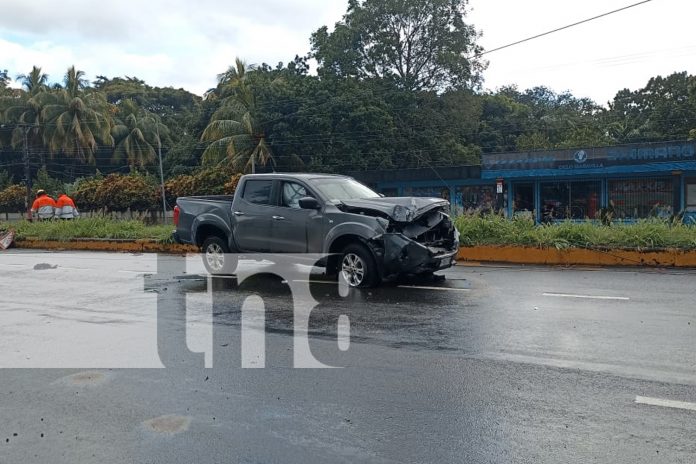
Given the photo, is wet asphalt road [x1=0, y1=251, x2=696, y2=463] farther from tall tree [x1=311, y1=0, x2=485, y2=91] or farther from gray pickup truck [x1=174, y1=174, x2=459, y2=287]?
tall tree [x1=311, y1=0, x2=485, y2=91]

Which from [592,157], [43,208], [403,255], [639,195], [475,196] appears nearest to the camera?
[403,255]

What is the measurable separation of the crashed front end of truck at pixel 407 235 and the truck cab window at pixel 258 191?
1.80 metres

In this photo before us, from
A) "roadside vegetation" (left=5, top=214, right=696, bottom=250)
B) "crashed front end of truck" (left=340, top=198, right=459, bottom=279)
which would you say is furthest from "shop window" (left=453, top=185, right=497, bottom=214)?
"crashed front end of truck" (left=340, top=198, right=459, bottom=279)

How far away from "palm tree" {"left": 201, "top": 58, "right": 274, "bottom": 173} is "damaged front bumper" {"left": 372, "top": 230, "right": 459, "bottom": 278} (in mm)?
30437

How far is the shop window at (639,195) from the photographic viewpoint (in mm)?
26969

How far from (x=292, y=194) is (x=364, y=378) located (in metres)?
5.99

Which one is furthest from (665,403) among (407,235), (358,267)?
(358,267)

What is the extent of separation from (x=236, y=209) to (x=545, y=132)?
53.2 metres

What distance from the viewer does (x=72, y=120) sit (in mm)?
55969

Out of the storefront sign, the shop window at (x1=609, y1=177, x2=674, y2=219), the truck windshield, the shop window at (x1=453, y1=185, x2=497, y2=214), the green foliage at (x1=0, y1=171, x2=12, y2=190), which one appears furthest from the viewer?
the green foliage at (x1=0, y1=171, x2=12, y2=190)

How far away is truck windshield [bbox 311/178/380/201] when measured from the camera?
10.8 meters

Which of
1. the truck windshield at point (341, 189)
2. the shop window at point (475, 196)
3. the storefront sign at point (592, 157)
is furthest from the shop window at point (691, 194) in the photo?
the truck windshield at point (341, 189)

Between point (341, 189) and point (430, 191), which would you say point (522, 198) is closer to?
point (430, 191)

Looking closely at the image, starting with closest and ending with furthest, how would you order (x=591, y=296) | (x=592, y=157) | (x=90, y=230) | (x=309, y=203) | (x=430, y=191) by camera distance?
(x=591, y=296), (x=309, y=203), (x=90, y=230), (x=592, y=157), (x=430, y=191)
